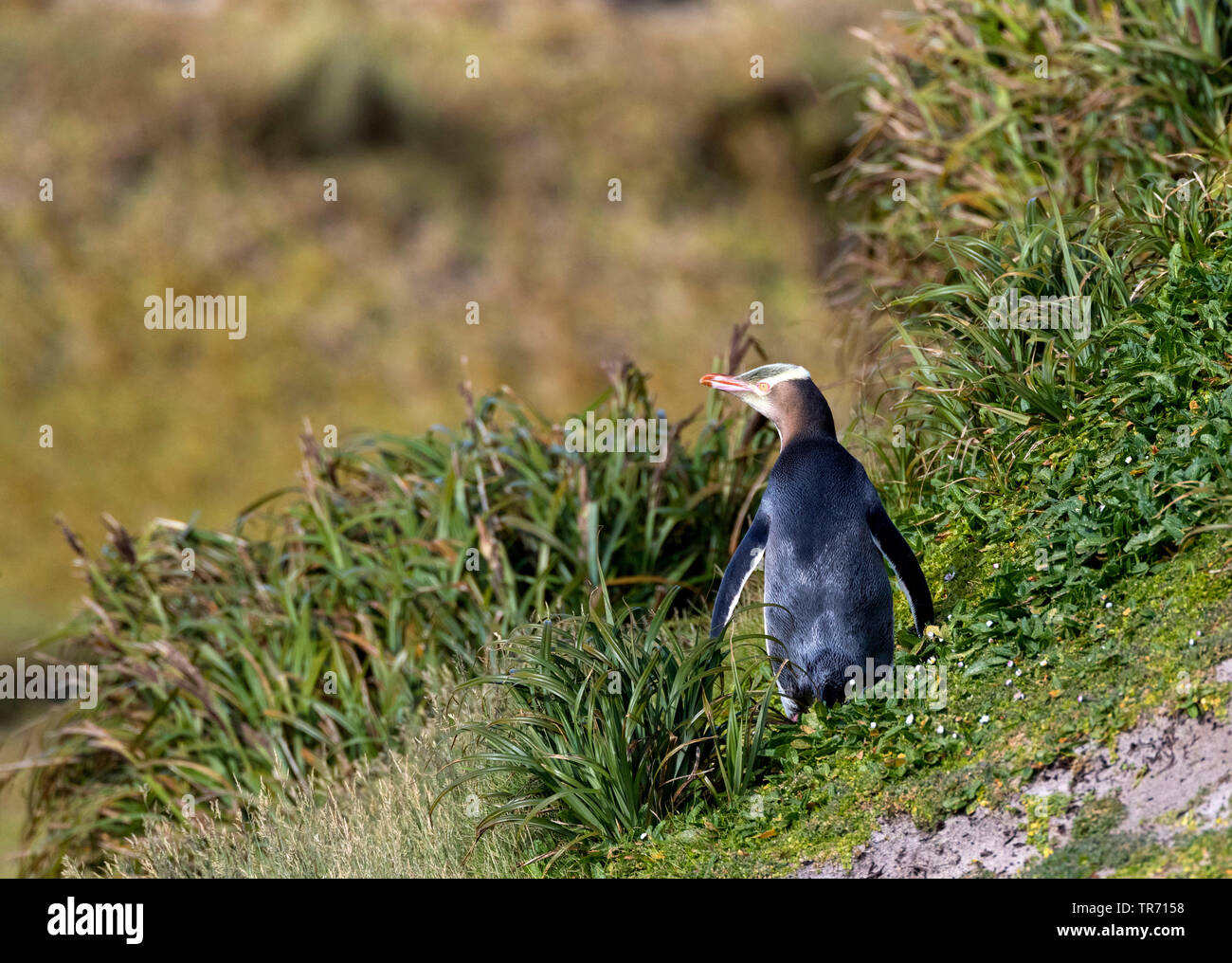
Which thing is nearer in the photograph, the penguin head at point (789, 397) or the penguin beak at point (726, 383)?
the penguin beak at point (726, 383)

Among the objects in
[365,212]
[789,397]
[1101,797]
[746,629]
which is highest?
[365,212]

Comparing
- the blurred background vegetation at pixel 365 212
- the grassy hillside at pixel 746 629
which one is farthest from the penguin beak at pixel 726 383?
the blurred background vegetation at pixel 365 212

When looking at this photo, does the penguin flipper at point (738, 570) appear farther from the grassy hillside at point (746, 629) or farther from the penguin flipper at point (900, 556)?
the penguin flipper at point (900, 556)

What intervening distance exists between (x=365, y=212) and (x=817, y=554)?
16.8 m

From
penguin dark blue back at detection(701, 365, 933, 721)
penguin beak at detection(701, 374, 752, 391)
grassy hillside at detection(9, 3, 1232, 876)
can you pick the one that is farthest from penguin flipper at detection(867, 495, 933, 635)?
penguin beak at detection(701, 374, 752, 391)

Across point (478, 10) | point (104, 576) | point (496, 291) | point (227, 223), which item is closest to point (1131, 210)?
point (104, 576)

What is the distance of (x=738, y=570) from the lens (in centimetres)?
332

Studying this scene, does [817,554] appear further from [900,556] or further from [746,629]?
[746,629]

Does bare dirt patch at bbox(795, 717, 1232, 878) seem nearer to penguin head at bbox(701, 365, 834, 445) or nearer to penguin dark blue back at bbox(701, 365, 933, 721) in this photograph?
penguin dark blue back at bbox(701, 365, 933, 721)

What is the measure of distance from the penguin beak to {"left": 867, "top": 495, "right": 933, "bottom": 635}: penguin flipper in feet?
1.56

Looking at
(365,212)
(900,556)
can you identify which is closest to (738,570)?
(900,556)

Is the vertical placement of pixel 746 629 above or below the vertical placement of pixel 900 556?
below

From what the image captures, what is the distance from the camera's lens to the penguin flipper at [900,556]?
10.7ft

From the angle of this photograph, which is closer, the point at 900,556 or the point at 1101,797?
the point at 1101,797
